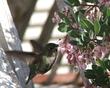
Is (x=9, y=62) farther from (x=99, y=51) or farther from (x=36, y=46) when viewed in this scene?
(x=99, y=51)

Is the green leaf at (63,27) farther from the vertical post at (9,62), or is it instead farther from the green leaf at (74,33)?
the vertical post at (9,62)

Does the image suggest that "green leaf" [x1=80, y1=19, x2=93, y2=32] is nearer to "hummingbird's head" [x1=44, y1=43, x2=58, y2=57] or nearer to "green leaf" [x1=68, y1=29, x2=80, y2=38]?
"green leaf" [x1=68, y1=29, x2=80, y2=38]

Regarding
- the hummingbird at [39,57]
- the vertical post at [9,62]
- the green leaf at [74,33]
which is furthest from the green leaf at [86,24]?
the vertical post at [9,62]

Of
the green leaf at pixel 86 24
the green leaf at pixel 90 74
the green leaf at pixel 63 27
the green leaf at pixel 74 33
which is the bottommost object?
the green leaf at pixel 90 74

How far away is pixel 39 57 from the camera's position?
143 cm

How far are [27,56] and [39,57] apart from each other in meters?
0.05

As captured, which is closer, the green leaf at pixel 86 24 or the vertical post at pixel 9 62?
the green leaf at pixel 86 24

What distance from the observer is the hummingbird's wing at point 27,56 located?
4.52 ft

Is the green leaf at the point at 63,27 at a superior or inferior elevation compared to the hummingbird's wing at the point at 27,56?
superior

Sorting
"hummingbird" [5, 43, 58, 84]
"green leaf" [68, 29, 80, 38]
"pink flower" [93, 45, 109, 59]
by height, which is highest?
"green leaf" [68, 29, 80, 38]

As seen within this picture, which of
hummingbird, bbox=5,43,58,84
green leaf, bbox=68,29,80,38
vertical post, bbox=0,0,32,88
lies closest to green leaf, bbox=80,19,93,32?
green leaf, bbox=68,29,80,38

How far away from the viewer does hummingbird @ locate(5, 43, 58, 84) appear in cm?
139

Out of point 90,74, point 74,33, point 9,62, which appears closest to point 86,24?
point 74,33

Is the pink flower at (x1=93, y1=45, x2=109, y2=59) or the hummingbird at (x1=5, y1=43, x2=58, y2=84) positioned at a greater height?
the pink flower at (x1=93, y1=45, x2=109, y2=59)
